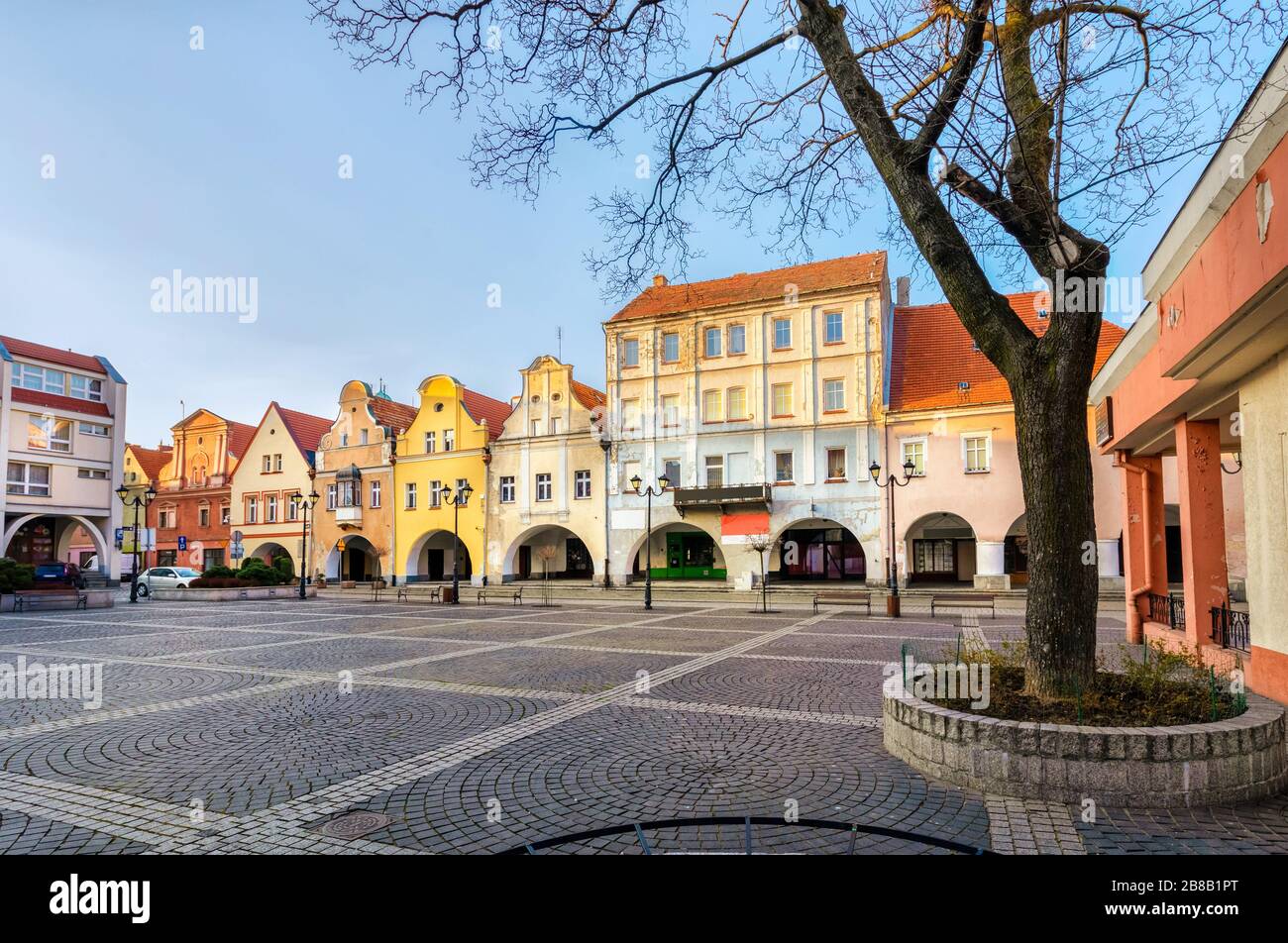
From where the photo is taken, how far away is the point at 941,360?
32906 millimetres

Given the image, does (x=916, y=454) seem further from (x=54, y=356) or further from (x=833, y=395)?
(x=54, y=356)

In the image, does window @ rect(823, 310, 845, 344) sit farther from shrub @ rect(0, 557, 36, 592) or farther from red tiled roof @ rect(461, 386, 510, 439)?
shrub @ rect(0, 557, 36, 592)

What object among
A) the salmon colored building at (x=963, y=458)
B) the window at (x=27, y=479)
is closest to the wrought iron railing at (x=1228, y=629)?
the salmon colored building at (x=963, y=458)

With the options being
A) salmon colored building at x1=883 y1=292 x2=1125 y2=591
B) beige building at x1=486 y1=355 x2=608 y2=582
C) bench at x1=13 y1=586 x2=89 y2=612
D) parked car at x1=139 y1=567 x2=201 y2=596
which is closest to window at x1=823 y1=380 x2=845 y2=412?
salmon colored building at x1=883 y1=292 x2=1125 y2=591

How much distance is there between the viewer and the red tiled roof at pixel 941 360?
99.5 ft

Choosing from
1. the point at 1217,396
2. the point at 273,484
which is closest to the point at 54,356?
the point at 273,484

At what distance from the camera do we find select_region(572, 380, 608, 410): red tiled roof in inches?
1526

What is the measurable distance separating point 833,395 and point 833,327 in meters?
3.04

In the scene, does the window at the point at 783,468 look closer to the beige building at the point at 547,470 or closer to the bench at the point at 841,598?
the beige building at the point at 547,470

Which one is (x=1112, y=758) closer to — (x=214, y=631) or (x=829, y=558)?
(x=214, y=631)

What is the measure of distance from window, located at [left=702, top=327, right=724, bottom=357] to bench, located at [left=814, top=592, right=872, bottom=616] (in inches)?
581

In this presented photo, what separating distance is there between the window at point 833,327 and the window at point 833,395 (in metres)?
1.85
